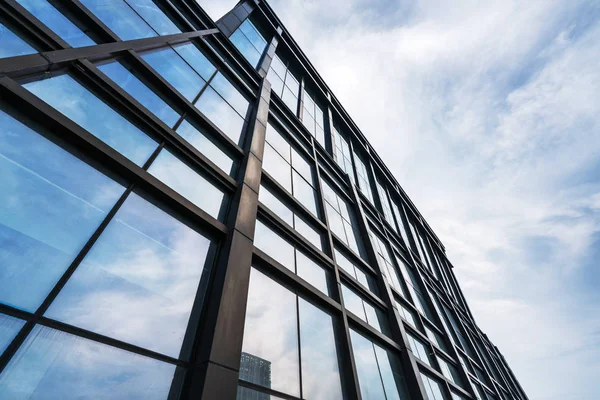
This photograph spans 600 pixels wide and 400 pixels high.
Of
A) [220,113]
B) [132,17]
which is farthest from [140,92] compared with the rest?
[132,17]

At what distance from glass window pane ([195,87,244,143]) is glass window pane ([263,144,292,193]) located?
1.62 m

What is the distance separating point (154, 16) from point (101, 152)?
25.4ft

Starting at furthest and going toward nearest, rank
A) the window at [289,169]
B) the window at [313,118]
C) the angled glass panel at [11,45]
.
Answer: the window at [313,118]
the window at [289,169]
the angled glass panel at [11,45]

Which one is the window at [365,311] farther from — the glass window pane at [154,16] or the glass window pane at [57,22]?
Answer: the glass window pane at [154,16]

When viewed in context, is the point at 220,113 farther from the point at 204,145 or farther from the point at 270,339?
the point at 270,339

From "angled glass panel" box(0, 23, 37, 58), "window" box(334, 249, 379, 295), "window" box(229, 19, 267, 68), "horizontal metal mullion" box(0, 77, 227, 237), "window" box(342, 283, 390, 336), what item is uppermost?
"window" box(229, 19, 267, 68)

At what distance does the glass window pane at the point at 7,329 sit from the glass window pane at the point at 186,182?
12.9ft

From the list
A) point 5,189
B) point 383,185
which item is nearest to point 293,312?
point 5,189

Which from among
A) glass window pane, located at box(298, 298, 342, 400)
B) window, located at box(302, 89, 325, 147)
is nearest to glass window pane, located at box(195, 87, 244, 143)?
glass window pane, located at box(298, 298, 342, 400)

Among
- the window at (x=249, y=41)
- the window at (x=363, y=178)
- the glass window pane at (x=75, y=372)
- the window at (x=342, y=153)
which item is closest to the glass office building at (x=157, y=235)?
the glass window pane at (x=75, y=372)

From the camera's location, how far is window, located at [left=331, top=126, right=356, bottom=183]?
2305cm

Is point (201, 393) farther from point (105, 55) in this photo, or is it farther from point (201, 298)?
point (105, 55)

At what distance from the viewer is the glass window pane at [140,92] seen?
7.60 m

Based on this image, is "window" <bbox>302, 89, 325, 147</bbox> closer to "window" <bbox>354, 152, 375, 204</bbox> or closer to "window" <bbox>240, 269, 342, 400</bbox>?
"window" <bbox>354, 152, 375, 204</bbox>
